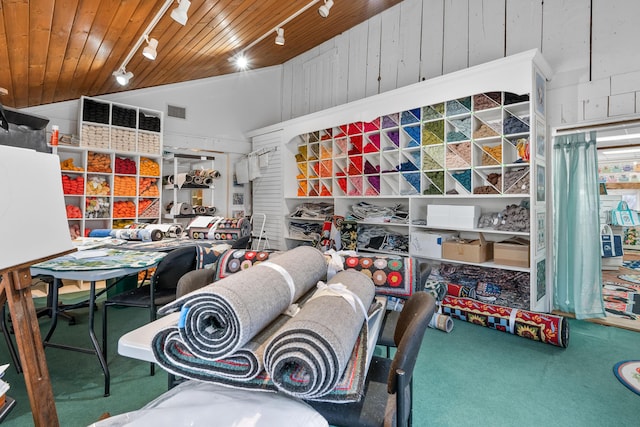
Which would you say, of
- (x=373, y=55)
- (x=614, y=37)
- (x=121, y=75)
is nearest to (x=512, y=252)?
(x=614, y=37)

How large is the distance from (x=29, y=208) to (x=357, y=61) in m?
5.25

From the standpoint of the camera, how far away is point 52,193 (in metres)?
1.12

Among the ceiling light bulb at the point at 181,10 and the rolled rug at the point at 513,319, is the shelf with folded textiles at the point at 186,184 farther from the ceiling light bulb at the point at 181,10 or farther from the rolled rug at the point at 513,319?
the rolled rug at the point at 513,319

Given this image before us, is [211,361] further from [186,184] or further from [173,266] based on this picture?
[186,184]

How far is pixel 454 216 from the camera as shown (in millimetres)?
3699

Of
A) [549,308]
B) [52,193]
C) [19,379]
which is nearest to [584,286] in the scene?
[549,308]

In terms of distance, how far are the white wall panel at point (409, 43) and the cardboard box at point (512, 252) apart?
2481 millimetres

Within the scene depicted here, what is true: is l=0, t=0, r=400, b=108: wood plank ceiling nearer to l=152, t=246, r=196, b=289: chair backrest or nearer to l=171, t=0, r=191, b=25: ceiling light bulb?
l=171, t=0, r=191, b=25: ceiling light bulb

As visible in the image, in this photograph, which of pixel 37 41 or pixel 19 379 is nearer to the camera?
pixel 19 379

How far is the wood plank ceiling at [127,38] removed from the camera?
2.53 meters

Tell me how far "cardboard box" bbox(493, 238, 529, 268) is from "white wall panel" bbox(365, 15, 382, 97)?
9.50ft

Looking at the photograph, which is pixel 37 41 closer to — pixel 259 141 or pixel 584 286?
pixel 259 141

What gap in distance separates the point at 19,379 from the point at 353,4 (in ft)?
17.3

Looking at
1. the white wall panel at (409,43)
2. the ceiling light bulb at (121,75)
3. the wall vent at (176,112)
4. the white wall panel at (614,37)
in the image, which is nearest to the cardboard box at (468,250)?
the white wall panel at (614,37)
